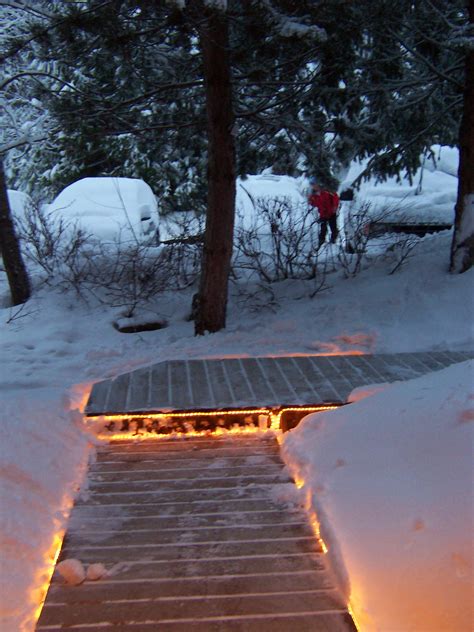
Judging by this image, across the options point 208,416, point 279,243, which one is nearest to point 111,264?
point 279,243

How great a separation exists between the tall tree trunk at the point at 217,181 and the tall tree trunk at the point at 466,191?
2.84 metres

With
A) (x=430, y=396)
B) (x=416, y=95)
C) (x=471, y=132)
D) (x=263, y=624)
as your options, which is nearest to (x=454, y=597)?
(x=263, y=624)

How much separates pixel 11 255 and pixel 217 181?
9.42 ft

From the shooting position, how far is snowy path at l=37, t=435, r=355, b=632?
7.92 feet

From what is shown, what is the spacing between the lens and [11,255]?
7.45m

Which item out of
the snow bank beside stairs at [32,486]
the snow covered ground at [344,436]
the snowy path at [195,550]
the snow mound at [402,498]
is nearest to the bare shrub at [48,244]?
the snow covered ground at [344,436]

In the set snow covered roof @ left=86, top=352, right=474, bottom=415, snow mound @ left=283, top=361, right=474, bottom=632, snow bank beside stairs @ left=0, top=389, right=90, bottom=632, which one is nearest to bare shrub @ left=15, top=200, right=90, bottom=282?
A: snow covered roof @ left=86, top=352, right=474, bottom=415

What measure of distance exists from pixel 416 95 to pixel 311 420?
522cm

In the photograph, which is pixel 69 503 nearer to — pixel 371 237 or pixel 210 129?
pixel 210 129

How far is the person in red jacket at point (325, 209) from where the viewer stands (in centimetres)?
810

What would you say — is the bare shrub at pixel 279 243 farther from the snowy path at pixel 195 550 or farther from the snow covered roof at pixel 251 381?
the snowy path at pixel 195 550

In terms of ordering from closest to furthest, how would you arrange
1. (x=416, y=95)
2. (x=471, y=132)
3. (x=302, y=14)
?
1. (x=302, y=14)
2. (x=471, y=132)
3. (x=416, y=95)

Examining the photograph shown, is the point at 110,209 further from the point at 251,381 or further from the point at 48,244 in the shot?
the point at 251,381

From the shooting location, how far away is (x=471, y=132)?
705cm
